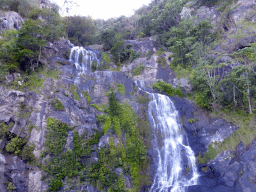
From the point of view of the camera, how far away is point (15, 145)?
13.3 m

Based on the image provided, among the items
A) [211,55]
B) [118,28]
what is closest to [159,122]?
[211,55]

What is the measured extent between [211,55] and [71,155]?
887 inches

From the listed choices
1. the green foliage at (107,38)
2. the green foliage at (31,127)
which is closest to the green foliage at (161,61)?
the green foliage at (107,38)

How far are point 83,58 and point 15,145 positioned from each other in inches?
675

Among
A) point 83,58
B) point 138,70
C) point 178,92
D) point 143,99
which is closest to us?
point 143,99

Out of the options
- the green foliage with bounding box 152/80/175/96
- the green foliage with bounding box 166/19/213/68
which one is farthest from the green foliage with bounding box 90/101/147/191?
the green foliage with bounding box 166/19/213/68

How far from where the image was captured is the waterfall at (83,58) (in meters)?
26.7

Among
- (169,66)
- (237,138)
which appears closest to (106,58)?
(169,66)

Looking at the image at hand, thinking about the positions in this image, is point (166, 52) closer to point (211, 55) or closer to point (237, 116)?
point (211, 55)

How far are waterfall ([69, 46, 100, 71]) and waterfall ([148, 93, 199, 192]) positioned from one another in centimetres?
1100

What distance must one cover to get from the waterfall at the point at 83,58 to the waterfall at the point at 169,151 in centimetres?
1100

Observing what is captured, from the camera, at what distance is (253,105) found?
19234 millimetres

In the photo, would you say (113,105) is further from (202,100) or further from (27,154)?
(202,100)

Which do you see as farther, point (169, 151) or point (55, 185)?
point (169, 151)
